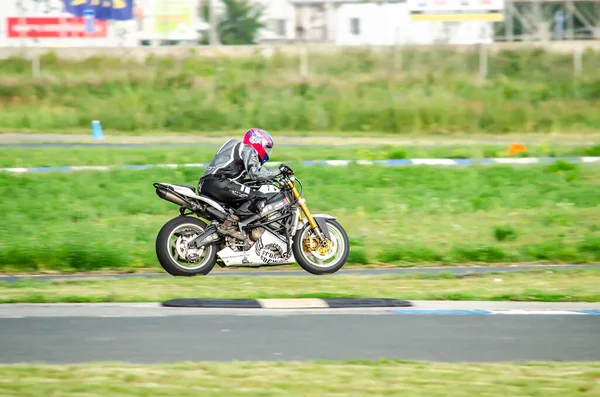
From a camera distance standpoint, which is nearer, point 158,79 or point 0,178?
point 0,178

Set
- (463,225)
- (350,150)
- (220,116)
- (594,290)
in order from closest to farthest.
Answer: (594,290) → (463,225) → (350,150) → (220,116)

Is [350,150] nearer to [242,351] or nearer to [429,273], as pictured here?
[429,273]

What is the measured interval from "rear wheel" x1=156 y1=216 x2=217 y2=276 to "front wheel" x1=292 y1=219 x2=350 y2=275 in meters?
1.05

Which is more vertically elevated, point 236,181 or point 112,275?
point 236,181

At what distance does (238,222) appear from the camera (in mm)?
12992

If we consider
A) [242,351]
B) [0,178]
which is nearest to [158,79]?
[0,178]

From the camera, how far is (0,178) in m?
19.9

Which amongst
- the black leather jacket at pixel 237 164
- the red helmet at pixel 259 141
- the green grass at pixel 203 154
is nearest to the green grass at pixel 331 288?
the black leather jacket at pixel 237 164

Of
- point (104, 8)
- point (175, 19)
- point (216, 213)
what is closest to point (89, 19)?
point (104, 8)

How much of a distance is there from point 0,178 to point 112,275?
22.9ft

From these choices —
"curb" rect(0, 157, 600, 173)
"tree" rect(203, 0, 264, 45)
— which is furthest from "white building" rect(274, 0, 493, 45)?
"curb" rect(0, 157, 600, 173)

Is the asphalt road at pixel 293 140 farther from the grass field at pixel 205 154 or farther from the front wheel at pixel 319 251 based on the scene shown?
the front wheel at pixel 319 251

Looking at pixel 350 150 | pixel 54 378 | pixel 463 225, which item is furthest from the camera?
pixel 350 150

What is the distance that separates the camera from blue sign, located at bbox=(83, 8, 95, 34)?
48406 mm
